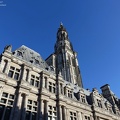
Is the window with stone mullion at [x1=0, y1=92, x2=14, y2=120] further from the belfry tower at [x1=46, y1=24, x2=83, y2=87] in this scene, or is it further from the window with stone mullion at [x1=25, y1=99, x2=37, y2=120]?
the belfry tower at [x1=46, y1=24, x2=83, y2=87]

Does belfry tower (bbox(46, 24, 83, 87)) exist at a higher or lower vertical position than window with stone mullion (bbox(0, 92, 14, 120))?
higher

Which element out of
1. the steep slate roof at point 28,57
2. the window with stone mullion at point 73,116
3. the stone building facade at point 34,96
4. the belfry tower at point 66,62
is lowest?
the window with stone mullion at point 73,116

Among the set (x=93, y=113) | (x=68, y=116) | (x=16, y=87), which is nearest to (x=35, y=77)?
(x=16, y=87)

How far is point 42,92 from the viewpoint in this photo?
19609mm

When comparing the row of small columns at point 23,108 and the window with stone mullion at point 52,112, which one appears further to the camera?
the window with stone mullion at point 52,112

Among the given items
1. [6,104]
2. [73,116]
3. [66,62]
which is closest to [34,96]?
[6,104]

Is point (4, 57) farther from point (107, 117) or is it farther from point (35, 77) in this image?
point (107, 117)

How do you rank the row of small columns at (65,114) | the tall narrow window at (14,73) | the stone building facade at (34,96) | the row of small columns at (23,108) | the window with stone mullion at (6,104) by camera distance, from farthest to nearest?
the row of small columns at (65,114), the tall narrow window at (14,73), the stone building facade at (34,96), the row of small columns at (23,108), the window with stone mullion at (6,104)

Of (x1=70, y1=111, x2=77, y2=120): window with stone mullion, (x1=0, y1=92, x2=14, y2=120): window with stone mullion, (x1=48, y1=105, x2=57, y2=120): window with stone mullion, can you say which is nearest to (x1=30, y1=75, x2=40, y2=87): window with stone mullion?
(x1=0, y1=92, x2=14, y2=120): window with stone mullion

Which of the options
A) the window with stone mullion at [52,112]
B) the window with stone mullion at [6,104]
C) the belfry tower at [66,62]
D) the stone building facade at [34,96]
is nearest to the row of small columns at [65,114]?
the stone building facade at [34,96]

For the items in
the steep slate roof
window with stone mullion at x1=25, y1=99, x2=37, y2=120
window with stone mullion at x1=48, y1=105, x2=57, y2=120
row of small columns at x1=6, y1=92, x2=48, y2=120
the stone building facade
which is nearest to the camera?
row of small columns at x1=6, y1=92, x2=48, y2=120

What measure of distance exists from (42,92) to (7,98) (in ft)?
16.8

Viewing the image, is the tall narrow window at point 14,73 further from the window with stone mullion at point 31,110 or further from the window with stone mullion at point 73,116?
the window with stone mullion at point 73,116

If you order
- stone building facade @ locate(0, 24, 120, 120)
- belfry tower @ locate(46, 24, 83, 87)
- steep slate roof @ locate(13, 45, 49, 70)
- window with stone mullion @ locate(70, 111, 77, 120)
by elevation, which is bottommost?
window with stone mullion @ locate(70, 111, 77, 120)
